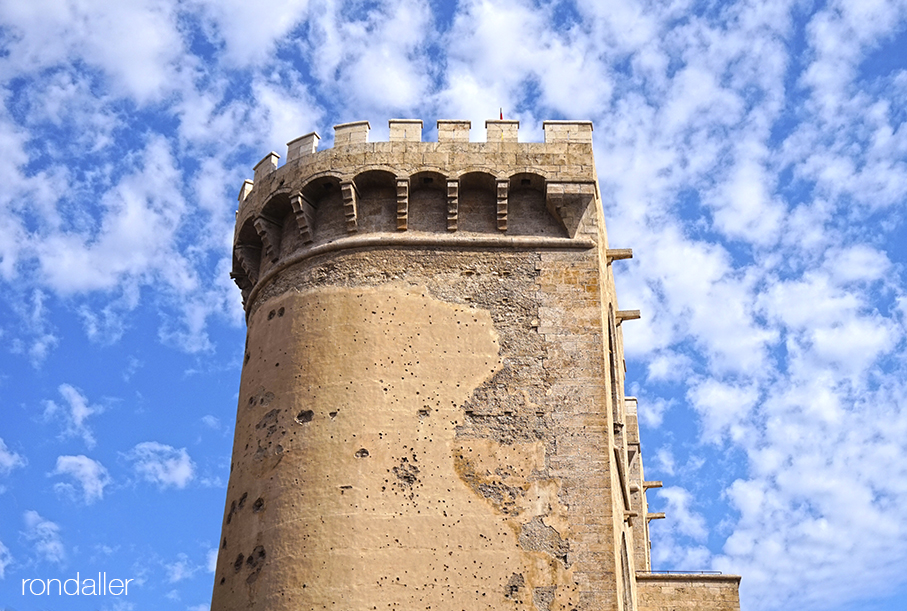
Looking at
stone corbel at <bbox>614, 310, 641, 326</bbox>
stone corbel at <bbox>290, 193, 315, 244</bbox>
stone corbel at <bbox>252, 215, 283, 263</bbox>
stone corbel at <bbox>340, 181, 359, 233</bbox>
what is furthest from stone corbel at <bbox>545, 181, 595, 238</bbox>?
stone corbel at <bbox>614, 310, 641, 326</bbox>

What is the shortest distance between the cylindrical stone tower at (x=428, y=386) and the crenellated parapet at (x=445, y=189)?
0.10 ft

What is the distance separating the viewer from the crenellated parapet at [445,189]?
639 inches

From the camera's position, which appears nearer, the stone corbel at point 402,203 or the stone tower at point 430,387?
the stone tower at point 430,387

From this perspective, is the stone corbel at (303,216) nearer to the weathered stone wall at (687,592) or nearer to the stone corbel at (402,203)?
the stone corbel at (402,203)

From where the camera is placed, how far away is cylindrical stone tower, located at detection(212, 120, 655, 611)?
14.1 meters

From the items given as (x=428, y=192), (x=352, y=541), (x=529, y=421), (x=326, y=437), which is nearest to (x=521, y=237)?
(x=428, y=192)

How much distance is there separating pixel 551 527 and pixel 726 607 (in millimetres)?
5138

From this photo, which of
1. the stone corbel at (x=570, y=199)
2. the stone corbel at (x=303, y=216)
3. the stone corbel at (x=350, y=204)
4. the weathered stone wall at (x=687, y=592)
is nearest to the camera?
the stone corbel at (x=570, y=199)

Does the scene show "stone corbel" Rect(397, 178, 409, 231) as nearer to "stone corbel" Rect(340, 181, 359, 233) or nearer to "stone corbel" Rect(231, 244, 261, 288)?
"stone corbel" Rect(340, 181, 359, 233)

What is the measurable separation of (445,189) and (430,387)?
10.3 feet

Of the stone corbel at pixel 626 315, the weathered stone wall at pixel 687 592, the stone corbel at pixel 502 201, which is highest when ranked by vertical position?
the stone corbel at pixel 626 315

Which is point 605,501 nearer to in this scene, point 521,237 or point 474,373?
point 474,373

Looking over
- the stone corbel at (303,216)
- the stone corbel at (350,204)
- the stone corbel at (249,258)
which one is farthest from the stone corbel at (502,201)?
the stone corbel at (249,258)

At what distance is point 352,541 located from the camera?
14.1 meters
